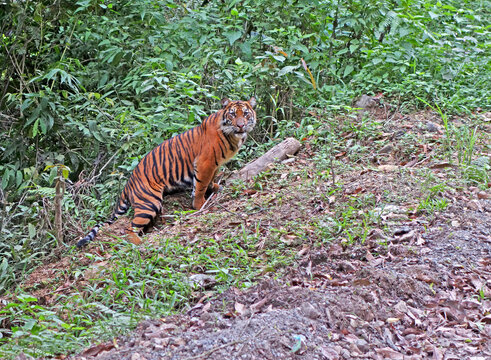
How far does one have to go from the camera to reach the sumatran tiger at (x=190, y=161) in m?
6.34

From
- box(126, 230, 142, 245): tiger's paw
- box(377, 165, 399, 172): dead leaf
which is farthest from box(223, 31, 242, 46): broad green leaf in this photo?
box(126, 230, 142, 245): tiger's paw

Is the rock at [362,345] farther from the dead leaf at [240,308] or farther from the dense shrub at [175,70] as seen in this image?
the dense shrub at [175,70]

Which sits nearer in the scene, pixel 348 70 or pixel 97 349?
pixel 97 349

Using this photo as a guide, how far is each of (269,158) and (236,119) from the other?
737 millimetres

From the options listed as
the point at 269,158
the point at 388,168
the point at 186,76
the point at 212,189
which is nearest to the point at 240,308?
the point at 388,168

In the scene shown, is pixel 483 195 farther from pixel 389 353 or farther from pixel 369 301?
pixel 389 353

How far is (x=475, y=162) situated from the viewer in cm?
553

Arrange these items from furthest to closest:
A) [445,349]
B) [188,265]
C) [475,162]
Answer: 1. [475,162]
2. [188,265]
3. [445,349]

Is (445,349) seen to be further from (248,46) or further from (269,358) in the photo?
Answer: (248,46)

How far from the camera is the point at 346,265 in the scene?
404 cm

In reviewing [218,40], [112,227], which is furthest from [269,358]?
[218,40]

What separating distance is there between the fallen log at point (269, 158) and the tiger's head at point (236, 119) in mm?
448

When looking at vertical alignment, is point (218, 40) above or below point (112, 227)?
above

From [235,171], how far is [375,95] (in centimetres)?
258
